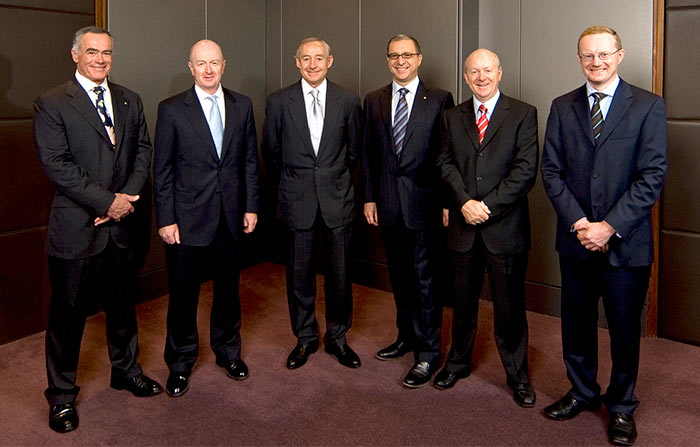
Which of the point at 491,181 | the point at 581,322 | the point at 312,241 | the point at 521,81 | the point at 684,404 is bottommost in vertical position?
the point at 684,404

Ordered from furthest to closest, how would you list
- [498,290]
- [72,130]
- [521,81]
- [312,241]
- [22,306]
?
[521,81]
[22,306]
[312,241]
[498,290]
[72,130]

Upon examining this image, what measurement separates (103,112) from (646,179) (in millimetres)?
2555

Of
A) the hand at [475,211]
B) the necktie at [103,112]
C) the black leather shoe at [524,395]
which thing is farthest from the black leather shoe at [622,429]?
the necktie at [103,112]

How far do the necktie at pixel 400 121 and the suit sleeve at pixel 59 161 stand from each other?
5.19 feet

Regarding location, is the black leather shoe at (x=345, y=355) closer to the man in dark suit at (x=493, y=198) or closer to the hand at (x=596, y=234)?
the man in dark suit at (x=493, y=198)

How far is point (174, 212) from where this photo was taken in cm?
364

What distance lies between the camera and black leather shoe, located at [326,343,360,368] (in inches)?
158

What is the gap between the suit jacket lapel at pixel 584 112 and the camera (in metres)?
3.12

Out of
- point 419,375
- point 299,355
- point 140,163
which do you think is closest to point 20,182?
point 140,163

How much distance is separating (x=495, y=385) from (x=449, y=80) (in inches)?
91.1

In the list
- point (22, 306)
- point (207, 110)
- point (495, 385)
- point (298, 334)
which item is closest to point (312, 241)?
point (298, 334)

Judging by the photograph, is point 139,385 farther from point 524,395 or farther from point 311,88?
point 524,395

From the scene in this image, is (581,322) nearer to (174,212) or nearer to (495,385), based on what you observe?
(495,385)

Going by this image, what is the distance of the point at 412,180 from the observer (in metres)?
3.85
